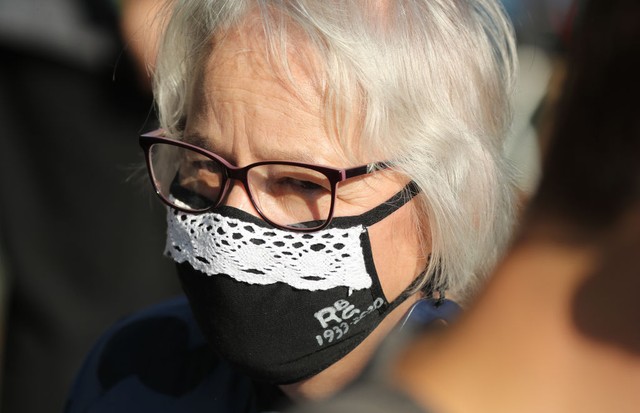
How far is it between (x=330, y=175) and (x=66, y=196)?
1541 millimetres

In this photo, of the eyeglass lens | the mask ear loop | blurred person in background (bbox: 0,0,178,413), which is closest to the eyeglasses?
the eyeglass lens

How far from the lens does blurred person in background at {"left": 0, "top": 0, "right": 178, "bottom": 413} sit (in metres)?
2.87

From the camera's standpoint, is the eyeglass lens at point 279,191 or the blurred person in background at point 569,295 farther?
the eyeglass lens at point 279,191

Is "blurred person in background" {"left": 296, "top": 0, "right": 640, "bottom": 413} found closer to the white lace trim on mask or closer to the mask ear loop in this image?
the white lace trim on mask

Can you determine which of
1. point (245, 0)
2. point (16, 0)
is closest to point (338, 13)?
point (245, 0)

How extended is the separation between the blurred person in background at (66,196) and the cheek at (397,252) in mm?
1361

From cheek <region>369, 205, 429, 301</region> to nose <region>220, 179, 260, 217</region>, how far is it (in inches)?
10.0

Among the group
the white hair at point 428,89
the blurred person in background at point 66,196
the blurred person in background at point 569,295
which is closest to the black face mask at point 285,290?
the white hair at point 428,89

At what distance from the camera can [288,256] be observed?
5.78ft

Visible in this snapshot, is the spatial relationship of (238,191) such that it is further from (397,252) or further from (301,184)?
(397,252)

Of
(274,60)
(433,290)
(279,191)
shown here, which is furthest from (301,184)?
(433,290)

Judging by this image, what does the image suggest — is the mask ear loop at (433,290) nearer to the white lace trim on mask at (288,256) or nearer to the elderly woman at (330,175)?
the elderly woman at (330,175)

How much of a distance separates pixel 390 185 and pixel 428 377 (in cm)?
97

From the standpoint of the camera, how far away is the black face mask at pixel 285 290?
177cm
